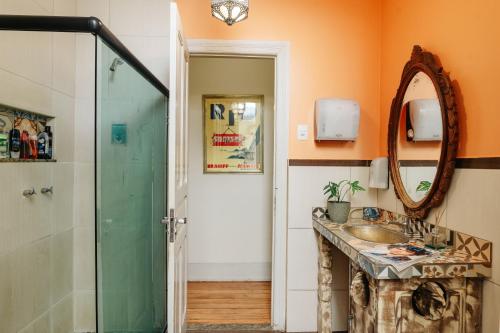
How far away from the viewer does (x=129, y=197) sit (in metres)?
1.80

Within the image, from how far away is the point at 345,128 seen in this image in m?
2.32

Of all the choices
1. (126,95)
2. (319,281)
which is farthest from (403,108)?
(126,95)

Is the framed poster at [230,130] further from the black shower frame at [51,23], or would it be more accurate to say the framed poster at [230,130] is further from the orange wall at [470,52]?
the black shower frame at [51,23]

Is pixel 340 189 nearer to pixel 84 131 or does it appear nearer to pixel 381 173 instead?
pixel 381 173

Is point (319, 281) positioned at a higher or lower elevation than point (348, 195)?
lower

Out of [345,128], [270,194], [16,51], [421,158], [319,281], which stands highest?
[16,51]

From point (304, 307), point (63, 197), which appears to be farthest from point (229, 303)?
point (63, 197)

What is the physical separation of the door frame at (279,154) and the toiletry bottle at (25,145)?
4.05 ft

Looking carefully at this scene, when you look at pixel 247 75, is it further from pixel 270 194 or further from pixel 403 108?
pixel 403 108

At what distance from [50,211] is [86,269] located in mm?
530

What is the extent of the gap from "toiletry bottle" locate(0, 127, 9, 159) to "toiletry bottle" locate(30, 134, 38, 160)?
0.59ft

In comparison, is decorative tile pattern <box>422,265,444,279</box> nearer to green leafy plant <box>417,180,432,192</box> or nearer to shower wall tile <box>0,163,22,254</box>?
green leafy plant <box>417,180,432,192</box>

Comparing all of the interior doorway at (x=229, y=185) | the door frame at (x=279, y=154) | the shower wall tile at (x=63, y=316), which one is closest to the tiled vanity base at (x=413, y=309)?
the door frame at (x=279, y=154)

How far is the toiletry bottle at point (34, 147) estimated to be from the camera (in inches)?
69.4
